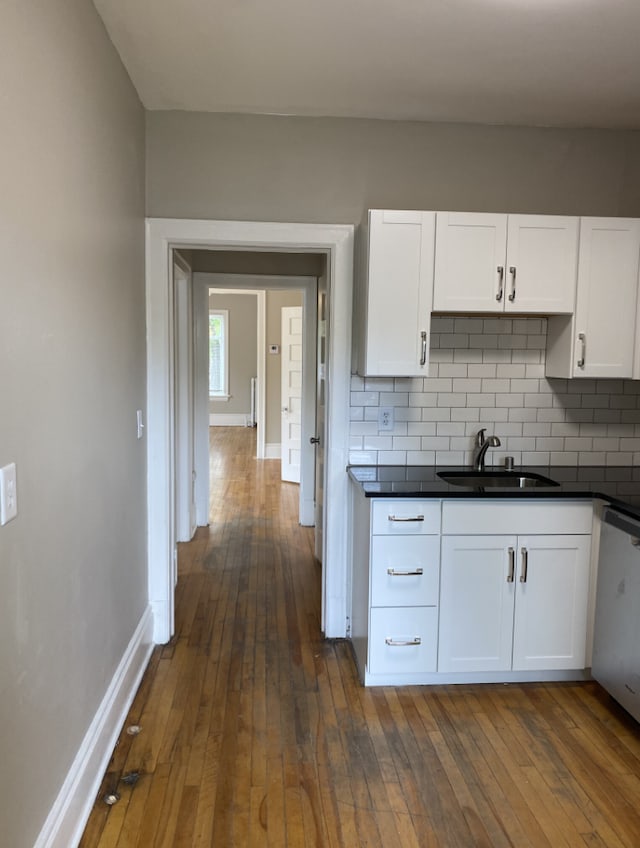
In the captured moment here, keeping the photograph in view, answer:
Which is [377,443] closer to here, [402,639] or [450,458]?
[450,458]

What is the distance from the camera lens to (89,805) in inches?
75.3

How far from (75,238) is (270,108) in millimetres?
1428

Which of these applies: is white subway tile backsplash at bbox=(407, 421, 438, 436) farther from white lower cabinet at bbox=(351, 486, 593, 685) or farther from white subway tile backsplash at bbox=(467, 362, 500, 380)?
white lower cabinet at bbox=(351, 486, 593, 685)

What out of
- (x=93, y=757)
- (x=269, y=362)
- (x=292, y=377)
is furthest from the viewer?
(x=269, y=362)

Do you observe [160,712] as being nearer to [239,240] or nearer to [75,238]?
[75,238]

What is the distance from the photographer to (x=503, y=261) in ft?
8.93

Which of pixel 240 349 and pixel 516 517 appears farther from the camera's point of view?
pixel 240 349

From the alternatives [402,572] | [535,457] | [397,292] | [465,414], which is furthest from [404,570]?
[397,292]

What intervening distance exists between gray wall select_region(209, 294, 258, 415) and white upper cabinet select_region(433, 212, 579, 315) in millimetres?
8652

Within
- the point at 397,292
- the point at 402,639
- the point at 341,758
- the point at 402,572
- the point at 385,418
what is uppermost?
the point at 397,292

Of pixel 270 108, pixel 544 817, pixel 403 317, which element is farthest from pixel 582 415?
pixel 270 108

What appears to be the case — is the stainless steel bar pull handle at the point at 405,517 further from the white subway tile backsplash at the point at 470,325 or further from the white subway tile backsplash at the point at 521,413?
the white subway tile backsplash at the point at 470,325

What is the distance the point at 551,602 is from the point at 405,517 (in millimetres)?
765

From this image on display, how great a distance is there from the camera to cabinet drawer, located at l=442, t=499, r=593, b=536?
2609mm
